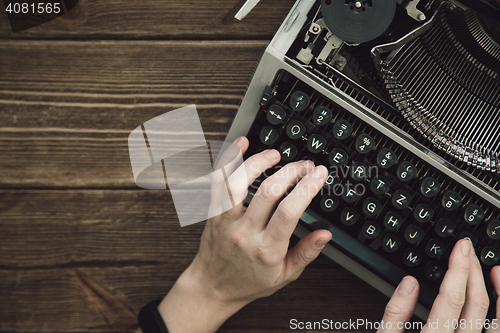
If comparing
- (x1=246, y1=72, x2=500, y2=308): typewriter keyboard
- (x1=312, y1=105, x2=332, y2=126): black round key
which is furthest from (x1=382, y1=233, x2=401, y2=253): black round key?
(x1=312, y1=105, x2=332, y2=126): black round key

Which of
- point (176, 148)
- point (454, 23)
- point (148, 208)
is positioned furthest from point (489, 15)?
point (148, 208)

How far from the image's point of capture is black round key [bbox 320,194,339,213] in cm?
80

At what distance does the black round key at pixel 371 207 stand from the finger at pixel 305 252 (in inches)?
4.1

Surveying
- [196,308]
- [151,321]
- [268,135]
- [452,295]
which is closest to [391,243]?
[452,295]

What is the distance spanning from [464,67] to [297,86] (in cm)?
39

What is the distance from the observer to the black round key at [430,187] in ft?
2.56

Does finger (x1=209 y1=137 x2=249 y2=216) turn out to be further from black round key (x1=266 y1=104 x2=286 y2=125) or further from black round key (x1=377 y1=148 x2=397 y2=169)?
black round key (x1=377 y1=148 x2=397 y2=169)

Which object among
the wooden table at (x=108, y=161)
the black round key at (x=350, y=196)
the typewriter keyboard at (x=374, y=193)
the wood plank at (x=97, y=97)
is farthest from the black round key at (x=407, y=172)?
the wood plank at (x=97, y=97)

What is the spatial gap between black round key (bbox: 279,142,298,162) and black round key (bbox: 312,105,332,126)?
0.28 ft

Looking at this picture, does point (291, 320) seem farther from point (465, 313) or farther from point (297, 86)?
point (297, 86)

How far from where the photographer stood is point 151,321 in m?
0.90

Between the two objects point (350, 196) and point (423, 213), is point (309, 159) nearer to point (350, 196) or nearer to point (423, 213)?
point (350, 196)

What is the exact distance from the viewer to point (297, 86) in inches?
31.8

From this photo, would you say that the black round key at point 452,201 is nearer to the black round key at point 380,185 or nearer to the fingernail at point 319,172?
the black round key at point 380,185
